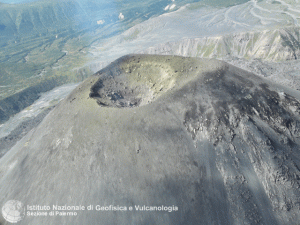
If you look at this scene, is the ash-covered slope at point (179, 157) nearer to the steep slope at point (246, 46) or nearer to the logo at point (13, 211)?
A: the logo at point (13, 211)

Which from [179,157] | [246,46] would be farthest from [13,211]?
[246,46]

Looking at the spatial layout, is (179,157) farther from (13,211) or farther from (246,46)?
(246,46)

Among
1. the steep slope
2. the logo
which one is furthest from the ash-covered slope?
the steep slope

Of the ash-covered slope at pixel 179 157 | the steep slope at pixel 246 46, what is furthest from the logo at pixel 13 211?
the steep slope at pixel 246 46

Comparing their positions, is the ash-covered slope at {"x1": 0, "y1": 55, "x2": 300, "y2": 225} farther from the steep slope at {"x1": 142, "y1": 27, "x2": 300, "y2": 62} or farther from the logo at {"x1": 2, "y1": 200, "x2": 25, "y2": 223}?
the steep slope at {"x1": 142, "y1": 27, "x2": 300, "y2": 62}

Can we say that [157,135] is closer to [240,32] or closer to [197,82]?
[197,82]

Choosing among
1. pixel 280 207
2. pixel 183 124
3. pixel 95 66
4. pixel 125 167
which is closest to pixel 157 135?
pixel 183 124

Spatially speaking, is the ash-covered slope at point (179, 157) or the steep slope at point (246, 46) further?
the steep slope at point (246, 46)

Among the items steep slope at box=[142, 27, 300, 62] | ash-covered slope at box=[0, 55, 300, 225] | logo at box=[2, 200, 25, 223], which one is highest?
ash-covered slope at box=[0, 55, 300, 225]
